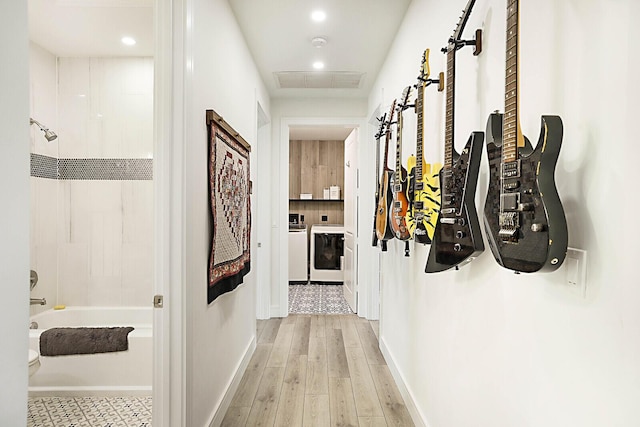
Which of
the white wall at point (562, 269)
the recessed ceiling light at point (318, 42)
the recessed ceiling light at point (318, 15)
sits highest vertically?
the recessed ceiling light at point (318, 15)

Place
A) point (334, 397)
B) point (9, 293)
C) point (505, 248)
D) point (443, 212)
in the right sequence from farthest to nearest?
point (334, 397), point (443, 212), point (505, 248), point (9, 293)

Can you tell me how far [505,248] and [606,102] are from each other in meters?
0.43

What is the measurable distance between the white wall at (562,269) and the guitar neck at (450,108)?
6 cm

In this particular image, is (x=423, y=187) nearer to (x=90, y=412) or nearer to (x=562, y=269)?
(x=562, y=269)

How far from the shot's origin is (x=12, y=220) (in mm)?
777

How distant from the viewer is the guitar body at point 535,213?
40.4 inches

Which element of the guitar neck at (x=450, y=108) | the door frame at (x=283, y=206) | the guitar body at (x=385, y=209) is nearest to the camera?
the guitar neck at (x=450, y=108)

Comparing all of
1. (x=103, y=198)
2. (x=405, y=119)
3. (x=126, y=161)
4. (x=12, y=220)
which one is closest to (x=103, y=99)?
(x=126, y=161)

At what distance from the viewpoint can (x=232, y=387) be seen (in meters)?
2.94

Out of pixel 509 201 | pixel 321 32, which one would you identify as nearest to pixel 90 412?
pixel 509 201

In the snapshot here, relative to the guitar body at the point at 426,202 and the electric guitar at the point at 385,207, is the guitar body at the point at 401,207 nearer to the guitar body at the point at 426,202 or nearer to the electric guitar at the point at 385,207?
the guitar body at the point at 426,202

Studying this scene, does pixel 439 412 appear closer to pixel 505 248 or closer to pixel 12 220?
pixel 505 248

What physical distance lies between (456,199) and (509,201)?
519 mm

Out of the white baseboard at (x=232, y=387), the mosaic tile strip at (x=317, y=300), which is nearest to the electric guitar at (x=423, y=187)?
the white baseboard at (x=232, y=387)
